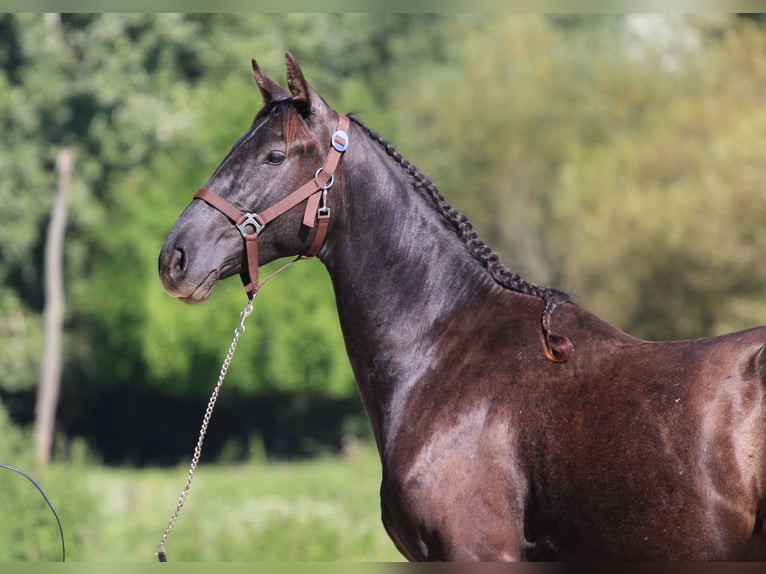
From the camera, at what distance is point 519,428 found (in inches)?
157

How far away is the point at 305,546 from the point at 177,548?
1613 mm

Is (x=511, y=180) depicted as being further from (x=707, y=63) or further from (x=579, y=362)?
(x=579, y=362)

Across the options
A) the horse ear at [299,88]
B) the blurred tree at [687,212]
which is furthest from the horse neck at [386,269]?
the blurred tree at [687,212]

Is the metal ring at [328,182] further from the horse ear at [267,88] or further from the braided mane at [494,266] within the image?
the horse ear at [267,88]

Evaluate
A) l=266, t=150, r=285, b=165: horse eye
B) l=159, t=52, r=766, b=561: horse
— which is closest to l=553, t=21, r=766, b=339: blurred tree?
l=159, t=52, r=766, b=561: horse

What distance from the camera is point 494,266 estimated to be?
447 cm

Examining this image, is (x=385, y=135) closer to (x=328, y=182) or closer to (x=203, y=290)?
(x=328, y=182)

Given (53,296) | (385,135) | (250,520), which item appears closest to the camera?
(250,520)

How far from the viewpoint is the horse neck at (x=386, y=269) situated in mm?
4477

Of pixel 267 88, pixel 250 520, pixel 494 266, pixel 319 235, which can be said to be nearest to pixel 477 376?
pixel 494 266

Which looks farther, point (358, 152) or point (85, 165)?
point (85, 165)

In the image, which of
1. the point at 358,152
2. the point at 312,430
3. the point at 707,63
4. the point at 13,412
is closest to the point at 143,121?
the point at 13,412

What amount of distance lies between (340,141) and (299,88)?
29 cm

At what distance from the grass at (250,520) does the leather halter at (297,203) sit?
26.2 feet
